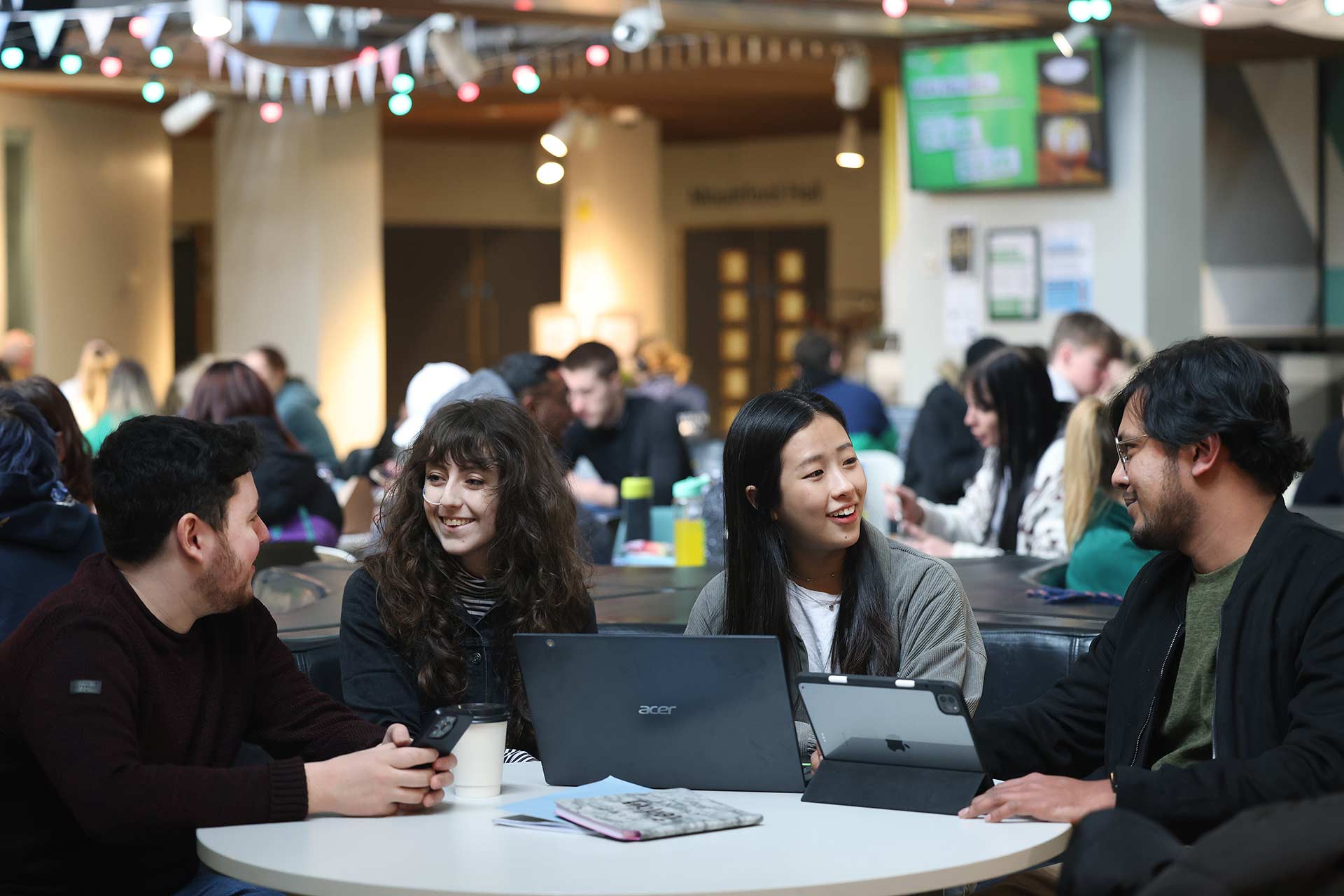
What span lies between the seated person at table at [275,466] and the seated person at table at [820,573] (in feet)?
7.78

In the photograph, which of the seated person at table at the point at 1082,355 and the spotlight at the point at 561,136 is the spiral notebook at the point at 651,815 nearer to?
the seated person at table at the point at 1082,355

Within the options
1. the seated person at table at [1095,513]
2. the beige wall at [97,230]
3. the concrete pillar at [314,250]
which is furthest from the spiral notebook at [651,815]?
the beige wall at [97,230]

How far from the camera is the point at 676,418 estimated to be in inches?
230

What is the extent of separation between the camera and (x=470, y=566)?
2.67 m

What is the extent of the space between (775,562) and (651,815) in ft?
2.58

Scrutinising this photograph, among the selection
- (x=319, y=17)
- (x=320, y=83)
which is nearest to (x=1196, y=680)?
(x=319, y=17)

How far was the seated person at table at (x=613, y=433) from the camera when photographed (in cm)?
570

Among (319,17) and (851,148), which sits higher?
(319,17)

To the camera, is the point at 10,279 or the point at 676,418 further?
the point at 10,279

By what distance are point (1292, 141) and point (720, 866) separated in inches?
407

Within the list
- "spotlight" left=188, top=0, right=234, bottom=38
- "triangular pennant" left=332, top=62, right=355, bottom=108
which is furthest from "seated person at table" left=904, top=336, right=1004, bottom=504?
"triangular pennant" left=332, top=62, right=355, bottom=108

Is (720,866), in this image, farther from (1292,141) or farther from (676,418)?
(1292,141)

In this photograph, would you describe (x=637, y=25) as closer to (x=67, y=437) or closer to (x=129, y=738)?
(x=67, y=437)

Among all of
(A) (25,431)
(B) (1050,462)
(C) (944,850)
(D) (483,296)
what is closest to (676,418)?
(B) (1050,462)
